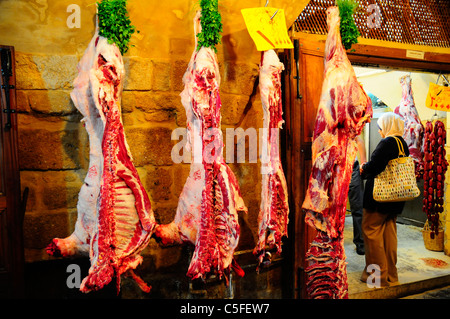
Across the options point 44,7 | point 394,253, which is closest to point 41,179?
point 44,7

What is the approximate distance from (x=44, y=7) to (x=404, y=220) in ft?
22.1

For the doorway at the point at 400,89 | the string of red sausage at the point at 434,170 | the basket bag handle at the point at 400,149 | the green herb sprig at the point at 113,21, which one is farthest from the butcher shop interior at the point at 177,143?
the doorway at the point at 400,89

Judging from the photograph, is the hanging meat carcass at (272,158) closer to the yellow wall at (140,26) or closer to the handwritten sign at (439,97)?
the yellow wall at (140,26)

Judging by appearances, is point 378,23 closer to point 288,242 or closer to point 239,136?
point 239,136

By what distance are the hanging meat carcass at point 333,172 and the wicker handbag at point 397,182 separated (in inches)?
51.1

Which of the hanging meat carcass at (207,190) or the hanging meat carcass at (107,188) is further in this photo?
A: the hanging meat carcass at (207,190)

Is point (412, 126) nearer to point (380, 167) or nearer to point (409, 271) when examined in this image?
point (380, 167)

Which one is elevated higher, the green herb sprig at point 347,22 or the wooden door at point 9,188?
the green herb sprig at point 347,22

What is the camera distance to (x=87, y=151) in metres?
2.46

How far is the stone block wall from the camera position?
2322mm

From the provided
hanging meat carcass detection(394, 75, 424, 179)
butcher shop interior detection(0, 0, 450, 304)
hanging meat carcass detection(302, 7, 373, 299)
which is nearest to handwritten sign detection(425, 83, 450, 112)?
butcher shop interior detection(0, 0, 450, 304)

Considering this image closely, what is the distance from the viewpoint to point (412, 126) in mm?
5008

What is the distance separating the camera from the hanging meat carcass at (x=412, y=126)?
4941 millimetres

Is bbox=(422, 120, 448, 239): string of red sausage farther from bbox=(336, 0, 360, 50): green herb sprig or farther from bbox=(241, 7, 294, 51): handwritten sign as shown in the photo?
bbox=(241, 7, 294, 51): handwritten sign
